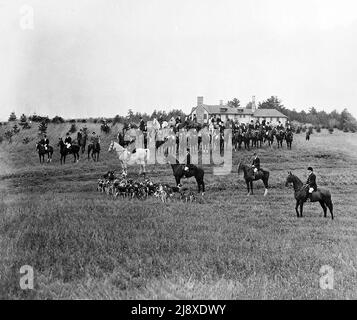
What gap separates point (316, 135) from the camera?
12695 mm

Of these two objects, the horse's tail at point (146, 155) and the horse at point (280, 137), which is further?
the horse at point (280, 137)

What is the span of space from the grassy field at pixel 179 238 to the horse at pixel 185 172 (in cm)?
25

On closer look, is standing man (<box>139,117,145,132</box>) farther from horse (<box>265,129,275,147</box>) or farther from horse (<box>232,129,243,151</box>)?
horse (<box>265,129,275,147</box>)

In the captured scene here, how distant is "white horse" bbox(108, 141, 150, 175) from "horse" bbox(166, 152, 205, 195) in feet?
2.49

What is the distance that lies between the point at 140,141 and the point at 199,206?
3.60 m

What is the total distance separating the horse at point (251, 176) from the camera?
10242mm

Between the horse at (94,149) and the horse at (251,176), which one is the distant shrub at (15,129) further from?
the horse at (251,176)

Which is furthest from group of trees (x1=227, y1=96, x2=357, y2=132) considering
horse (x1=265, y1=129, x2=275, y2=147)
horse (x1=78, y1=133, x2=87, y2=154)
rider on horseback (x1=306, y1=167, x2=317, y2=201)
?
horse (x1=78, y1=133, x2=87, y2=154)

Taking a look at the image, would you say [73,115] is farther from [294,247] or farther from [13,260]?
[294,247]

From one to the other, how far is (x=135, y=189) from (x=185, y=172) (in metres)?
1.39

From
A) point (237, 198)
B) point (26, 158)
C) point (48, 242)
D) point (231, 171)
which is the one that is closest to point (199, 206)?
point (237, 198)

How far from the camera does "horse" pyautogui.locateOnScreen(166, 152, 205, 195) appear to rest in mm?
10953

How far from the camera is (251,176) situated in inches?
414

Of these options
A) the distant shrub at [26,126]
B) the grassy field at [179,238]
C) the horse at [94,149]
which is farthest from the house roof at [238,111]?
the distant shrub at [26,126]
